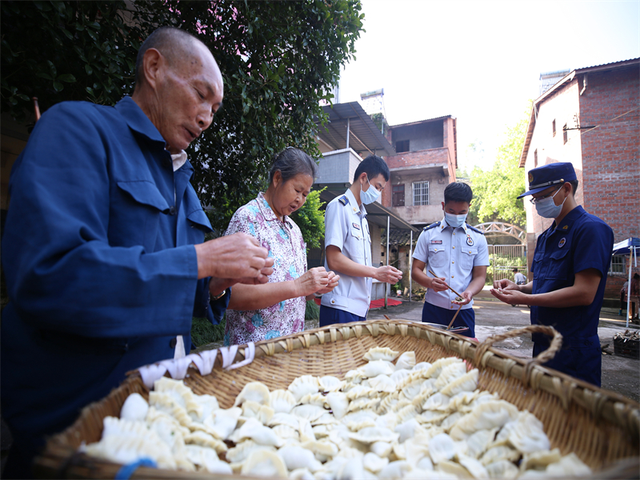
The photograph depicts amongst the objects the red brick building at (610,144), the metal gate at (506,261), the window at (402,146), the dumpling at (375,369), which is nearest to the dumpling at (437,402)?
the dumpling at (375,369)

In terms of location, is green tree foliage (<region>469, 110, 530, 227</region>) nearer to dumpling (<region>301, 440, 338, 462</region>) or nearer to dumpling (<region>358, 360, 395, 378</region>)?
dumpling (<region>358, 360, 395, 378</region>)

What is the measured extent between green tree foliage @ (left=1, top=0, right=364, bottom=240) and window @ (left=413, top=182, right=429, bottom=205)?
17497mm

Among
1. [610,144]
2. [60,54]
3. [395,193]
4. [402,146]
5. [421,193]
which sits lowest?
[60,54]

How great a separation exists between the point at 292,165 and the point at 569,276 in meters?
1.87

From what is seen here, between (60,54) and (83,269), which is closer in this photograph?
(83,269)

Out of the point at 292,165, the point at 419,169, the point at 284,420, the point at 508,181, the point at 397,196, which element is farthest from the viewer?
the point at 508,181

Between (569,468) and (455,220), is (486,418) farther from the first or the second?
(455,220)

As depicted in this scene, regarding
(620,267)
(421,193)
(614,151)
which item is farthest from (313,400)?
(421,193)

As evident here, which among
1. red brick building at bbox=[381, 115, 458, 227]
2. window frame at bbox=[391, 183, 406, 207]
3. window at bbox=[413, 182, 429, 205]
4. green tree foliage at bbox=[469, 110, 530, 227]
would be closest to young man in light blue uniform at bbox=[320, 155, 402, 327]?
red brick building at bbox=[381, 115, 458, 227]

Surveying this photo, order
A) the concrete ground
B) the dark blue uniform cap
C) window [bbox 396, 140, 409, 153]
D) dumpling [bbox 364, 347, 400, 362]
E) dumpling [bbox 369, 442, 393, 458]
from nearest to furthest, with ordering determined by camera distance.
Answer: dumpling [bbox 369, 442, 393, 458] < dumpling [bbox 364, 347, 400, 362] < the dark blue uniform cap < the concrete ground < window [bbox 396, 140, 409, 153]

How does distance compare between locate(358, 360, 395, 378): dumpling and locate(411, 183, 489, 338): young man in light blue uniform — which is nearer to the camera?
locate(358, 360, 395, 378): dumpling

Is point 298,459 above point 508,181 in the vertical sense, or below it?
below

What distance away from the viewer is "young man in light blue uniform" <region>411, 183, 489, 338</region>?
9.73 ft

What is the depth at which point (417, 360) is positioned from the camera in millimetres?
1369
